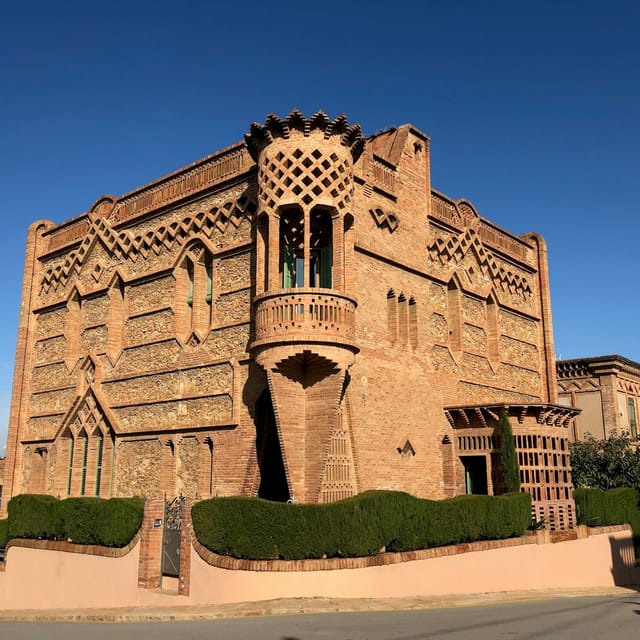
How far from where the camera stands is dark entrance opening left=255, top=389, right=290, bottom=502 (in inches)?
640

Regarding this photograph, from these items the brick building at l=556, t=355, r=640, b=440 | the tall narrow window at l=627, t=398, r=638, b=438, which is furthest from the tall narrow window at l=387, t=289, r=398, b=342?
the tall narrow window at l=627, t=398, r=638, b=438

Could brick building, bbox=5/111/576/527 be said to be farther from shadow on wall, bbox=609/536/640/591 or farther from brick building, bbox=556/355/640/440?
brick building, bbox=556/355/640/440

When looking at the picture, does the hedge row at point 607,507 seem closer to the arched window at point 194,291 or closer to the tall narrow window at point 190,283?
the arched window at point 194,291

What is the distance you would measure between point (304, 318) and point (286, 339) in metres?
0.61

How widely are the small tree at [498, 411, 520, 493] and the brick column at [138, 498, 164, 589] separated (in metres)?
9.25

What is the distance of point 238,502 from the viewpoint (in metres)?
12.2

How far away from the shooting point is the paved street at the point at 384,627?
29.1 feet

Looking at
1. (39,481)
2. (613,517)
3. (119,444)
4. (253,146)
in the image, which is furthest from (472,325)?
(39,481)

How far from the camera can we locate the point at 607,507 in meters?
21.0

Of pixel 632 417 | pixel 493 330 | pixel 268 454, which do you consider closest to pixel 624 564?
pixel 493 330

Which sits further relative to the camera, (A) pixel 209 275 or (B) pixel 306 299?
(A) pixel 209 275

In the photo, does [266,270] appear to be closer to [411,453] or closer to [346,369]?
[346,369]

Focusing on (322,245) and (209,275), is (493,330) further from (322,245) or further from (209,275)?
(209,275)

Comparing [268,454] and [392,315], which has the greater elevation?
[392,315]
